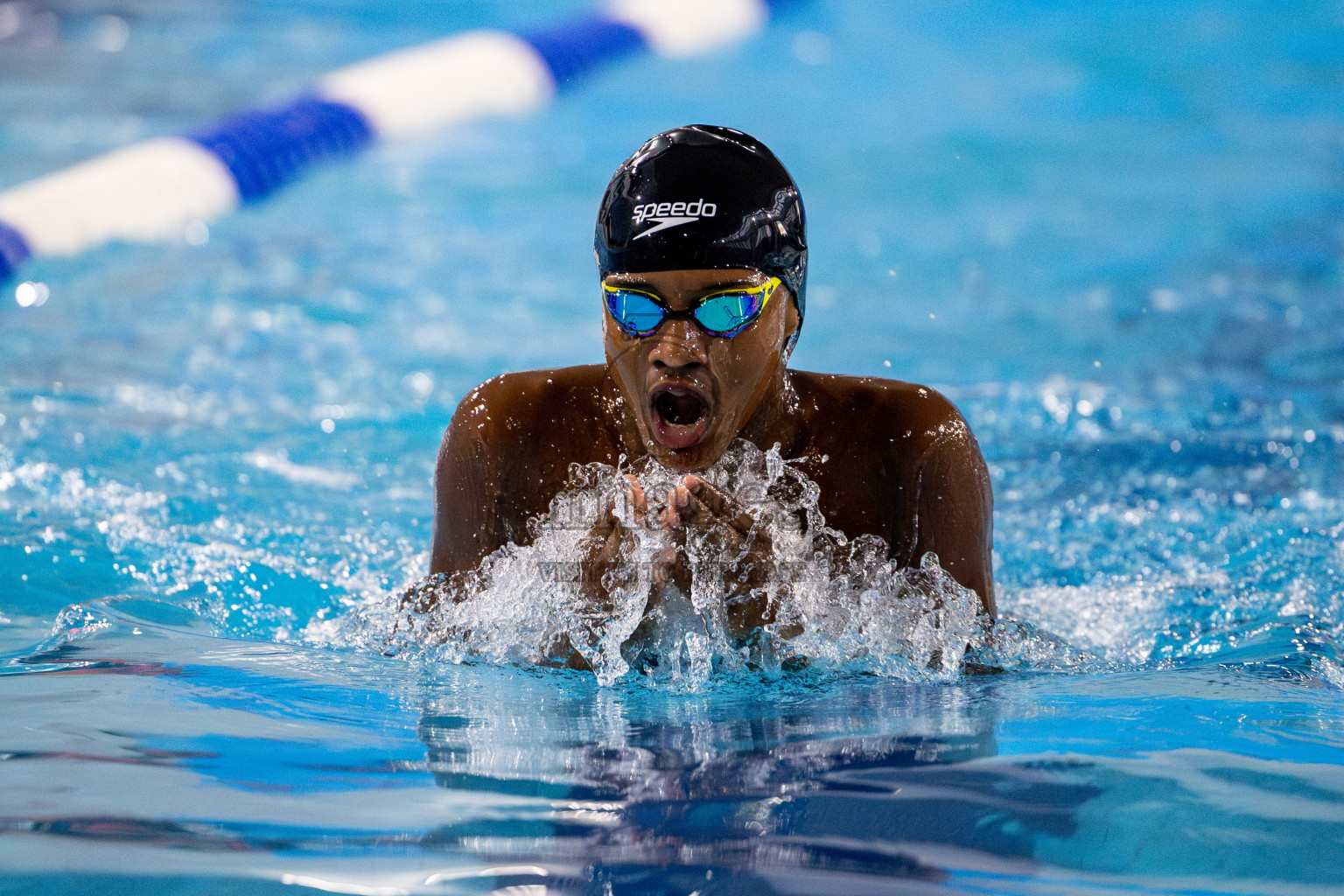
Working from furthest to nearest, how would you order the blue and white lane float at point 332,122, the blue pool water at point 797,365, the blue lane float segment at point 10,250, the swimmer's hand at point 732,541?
the blue and white lane float at point 332,122, the blue lane float segment at point 10,250, the swimmer's hand at point 732,541, the blue pool water at point 797,365

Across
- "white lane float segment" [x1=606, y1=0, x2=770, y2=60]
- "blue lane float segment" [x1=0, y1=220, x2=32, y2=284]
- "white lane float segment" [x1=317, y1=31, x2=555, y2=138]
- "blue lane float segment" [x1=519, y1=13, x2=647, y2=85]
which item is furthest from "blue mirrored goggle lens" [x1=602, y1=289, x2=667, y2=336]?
"white lane float segment" [x1=606, y1=0, x2=770, y2=60]

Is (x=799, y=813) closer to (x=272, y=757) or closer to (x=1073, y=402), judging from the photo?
(x=272, y=757)

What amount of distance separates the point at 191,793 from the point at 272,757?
128mm

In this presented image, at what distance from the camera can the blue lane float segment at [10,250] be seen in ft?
17.1

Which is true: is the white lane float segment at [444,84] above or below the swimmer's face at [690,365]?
above

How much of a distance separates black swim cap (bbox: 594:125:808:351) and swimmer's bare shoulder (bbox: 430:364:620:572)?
0.33 metres

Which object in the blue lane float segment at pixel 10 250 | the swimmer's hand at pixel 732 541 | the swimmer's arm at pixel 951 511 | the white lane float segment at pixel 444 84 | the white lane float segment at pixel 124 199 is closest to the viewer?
the swimmer's hand at pixel 732 541

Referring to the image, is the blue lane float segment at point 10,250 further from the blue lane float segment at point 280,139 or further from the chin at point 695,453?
the chin at point 695,453

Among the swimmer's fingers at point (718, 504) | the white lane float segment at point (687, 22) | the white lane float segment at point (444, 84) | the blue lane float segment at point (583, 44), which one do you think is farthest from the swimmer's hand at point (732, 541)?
the white lane float segment at point (687, 22)

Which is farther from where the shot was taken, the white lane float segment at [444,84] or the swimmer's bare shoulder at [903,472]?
the white lane float segment at [444,84]

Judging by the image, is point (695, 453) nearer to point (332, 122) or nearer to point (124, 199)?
point (124, 199)

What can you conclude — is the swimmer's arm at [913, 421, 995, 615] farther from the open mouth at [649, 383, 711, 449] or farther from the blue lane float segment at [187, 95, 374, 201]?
the blue lane float segment at [187, 95, 374, 201]

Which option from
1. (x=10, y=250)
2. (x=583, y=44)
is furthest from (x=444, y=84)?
(x=10, y=250)

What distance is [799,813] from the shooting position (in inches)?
60.4
